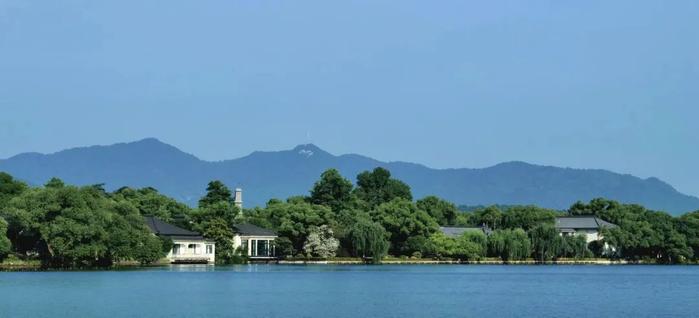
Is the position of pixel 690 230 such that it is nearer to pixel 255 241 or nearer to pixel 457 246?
pixel 457 246

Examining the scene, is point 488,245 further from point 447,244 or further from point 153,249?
point 153,249

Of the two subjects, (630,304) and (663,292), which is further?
(663,292)

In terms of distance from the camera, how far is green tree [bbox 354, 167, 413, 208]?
325 ft

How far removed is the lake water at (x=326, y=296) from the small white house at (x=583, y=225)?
1536 inches

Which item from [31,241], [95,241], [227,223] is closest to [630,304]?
[95,241]

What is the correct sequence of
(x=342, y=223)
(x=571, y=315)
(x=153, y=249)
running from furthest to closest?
1. (x=342, y=223)
2. (x=153, y=249)
3. (x=571, y=315)

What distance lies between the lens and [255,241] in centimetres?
7044

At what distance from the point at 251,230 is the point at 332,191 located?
14.3 meters

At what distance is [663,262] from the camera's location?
86.2 meters

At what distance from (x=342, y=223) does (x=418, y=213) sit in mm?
5976

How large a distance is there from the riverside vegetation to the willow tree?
71 mm

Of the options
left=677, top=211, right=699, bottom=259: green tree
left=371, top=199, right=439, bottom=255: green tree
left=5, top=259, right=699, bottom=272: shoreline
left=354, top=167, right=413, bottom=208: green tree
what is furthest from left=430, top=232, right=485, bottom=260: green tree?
left=354, top=167, right=413, bottom=208: green tree

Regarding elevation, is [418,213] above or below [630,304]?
above

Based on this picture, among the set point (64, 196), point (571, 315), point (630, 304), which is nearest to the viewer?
point (571, 315)
